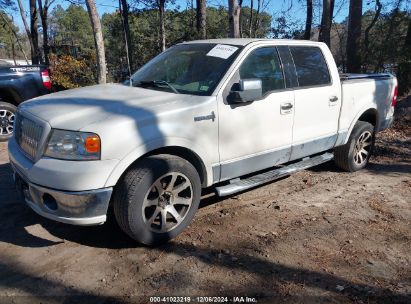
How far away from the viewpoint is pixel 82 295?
2.97 m

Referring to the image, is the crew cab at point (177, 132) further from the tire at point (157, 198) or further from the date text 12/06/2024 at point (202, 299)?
the date text 12/06/2024 at point (202, 299)

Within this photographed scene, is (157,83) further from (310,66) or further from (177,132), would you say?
(310,66)

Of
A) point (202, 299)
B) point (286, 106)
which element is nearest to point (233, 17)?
point (286, 106)

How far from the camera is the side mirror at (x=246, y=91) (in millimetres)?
3732

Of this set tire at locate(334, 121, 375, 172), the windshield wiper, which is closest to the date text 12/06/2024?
the windshield wiper

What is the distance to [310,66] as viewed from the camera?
487 cm

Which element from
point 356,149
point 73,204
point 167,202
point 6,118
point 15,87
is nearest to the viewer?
point 73,204

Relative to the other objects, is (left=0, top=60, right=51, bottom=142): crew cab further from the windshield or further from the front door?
the front door

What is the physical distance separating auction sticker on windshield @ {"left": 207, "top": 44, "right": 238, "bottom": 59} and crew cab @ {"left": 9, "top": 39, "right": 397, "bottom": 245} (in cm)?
2

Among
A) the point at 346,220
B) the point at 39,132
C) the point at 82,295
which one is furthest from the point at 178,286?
the point at 346,220

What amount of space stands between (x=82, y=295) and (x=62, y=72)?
41.0ft

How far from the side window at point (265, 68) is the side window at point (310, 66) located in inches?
13.1

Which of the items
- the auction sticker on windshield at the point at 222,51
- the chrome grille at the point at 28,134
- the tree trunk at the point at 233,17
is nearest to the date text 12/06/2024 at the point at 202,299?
the chrome grille at the point at 28,134

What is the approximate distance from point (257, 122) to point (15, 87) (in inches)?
210
